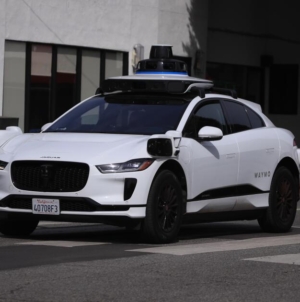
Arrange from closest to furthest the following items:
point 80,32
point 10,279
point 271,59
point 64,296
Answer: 1. point 64,296
2. point 10,279
3. point 80,32
4. point 271,59

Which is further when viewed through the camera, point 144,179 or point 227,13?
point 227,13

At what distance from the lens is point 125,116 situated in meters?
11.6

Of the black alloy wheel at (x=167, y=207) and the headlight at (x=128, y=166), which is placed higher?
the headlight at (x=128, y=166)

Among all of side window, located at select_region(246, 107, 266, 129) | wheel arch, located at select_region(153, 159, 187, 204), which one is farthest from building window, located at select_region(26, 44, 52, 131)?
wheel arch, located at select_region(153, 159, 187, 204)

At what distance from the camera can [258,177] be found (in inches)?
491

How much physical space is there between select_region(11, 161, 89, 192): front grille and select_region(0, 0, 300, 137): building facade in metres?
14.5

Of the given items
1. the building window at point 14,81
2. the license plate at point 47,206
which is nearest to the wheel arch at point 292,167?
the license plate at point 47,206

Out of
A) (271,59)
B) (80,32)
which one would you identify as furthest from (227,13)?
(80,32)

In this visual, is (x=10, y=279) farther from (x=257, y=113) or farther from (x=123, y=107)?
(x=257, y=113)

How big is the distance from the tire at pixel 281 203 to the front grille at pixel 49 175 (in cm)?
307

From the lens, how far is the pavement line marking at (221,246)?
9820mm

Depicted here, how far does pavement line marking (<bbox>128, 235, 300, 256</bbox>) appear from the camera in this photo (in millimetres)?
9820

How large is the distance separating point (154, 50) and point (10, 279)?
649 cm

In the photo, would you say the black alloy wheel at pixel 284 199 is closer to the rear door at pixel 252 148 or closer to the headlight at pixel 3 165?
the rear door at pixel 252 148
